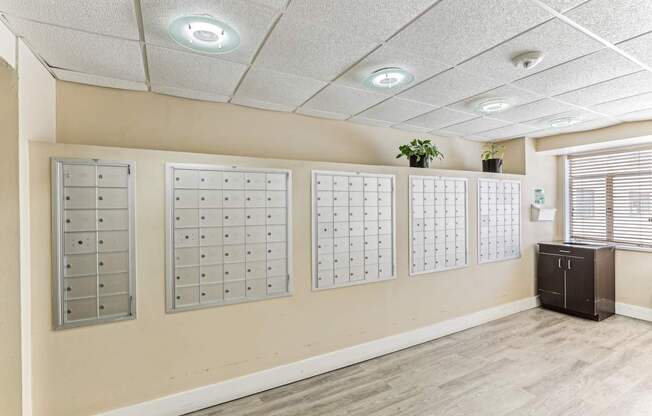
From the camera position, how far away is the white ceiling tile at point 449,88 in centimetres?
214

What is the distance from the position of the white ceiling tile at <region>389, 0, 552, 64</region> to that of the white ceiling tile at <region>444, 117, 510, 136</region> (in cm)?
157

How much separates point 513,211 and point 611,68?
7.25 feet

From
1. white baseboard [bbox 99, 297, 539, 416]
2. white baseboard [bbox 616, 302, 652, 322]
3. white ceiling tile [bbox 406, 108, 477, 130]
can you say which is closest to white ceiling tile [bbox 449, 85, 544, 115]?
white ceiling tile [bbox 406, 108, 477, 130]

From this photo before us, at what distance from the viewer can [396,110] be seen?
283cm

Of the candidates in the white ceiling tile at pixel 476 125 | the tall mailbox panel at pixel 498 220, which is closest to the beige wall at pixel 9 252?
the white ceiling tile at pixel 476 125

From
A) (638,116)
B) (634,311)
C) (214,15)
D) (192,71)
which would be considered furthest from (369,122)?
(634,311)

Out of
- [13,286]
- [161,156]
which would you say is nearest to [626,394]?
[161,156]

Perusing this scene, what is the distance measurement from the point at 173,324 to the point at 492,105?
3063 mm

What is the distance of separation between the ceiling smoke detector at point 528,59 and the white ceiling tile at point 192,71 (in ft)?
5.52

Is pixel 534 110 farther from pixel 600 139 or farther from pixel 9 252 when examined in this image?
pixel 9 252

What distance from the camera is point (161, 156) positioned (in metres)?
2.08

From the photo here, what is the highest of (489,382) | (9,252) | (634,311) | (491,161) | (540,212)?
(491,161)

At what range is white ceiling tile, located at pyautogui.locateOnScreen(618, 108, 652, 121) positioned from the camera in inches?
117

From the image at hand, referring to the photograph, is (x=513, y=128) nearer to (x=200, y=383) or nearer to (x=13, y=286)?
(x=200, y=383)
